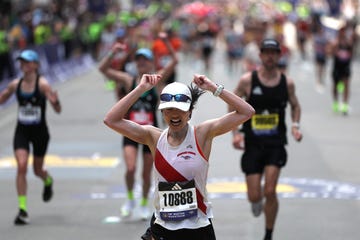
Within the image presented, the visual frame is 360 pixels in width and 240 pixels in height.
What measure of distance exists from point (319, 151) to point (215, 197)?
4.12 meters

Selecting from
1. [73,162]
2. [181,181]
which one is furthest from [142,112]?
[73,162]

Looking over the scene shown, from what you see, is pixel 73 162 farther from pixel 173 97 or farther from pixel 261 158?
pixel 173 97

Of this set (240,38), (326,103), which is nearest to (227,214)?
(326,103)

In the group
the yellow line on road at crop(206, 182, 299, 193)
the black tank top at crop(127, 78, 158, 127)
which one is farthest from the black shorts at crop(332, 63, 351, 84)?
the black tank top at crop(127, 78, 158, 127)

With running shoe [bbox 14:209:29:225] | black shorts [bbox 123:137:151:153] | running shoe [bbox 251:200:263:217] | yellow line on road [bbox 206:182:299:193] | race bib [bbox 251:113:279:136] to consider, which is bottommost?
running shoe [bbox 14:209:29:225]

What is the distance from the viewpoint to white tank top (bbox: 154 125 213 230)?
6.79m

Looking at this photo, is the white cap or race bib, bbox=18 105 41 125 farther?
race bib, bbox=18 105 41 125

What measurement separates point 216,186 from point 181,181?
6.25 metres

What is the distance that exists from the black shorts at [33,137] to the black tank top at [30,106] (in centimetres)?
8

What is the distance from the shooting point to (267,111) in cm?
956

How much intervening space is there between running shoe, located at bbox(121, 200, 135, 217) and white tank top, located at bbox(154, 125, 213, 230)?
4190 millimetres

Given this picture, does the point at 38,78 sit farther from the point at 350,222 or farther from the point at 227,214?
the point at 350,222

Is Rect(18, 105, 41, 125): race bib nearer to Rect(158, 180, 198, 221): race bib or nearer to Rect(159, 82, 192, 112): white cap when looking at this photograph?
Rect(158, 180, 198, 221): race bib

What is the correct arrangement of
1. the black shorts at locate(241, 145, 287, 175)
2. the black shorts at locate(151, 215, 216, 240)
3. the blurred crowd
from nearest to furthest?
the black shorts at locate(151, 215, 216, 240)
the black shorts at locate(241, 145, 287, 175)
the blurred crowd
